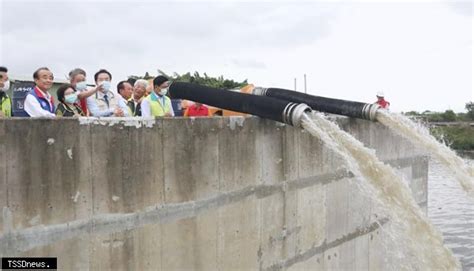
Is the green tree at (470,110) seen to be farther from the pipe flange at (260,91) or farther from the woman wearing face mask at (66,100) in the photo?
the woman wearing face mask at (66,100)

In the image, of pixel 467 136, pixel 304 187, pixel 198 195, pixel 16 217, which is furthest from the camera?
pixel 467 136

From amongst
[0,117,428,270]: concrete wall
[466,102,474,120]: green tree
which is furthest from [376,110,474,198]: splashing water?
[466,102,474,120]: green tree

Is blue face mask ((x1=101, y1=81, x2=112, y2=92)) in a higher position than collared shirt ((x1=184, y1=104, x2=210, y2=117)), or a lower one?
higher

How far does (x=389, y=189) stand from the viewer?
6.38 meters

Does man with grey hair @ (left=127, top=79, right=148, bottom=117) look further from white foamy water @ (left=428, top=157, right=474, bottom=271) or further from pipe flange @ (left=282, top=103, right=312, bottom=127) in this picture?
white foamy water @ (left=428, top=157, right=474, bottom=271)

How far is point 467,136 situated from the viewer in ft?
151

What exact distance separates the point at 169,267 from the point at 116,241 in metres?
0.80

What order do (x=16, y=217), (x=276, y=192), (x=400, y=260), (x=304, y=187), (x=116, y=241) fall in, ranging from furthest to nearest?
(x=400, y=260) < (x=304, y=187) < (x=276, y=192) < (x=116, y=241) < (x=16, y=217)

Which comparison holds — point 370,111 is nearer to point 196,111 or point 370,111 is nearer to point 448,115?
point 196,111

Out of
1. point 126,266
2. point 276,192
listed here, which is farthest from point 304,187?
point 126,266

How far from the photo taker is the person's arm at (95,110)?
596 centimetres

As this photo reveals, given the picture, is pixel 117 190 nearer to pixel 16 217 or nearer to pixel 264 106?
pixel 16 217

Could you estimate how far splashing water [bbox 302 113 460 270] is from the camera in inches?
247

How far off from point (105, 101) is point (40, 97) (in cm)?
110
